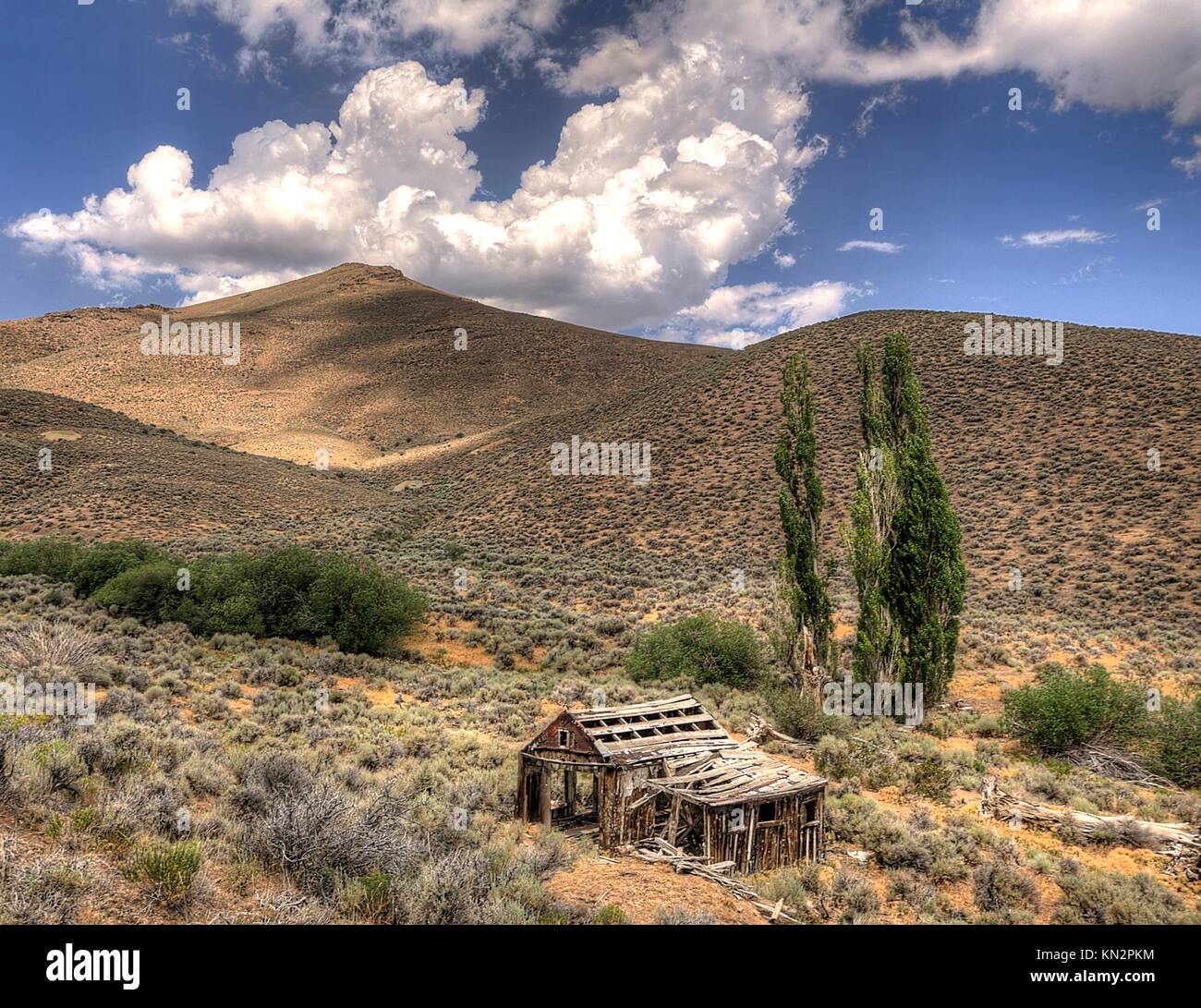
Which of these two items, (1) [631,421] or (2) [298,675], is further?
(1) [631,421]

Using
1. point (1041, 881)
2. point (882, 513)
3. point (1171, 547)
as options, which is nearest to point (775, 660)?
point (882, 513)

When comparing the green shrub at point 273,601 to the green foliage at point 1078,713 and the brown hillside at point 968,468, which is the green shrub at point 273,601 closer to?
the green foliage at point 1078,713

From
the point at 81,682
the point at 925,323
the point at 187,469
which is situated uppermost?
the point at 925,323

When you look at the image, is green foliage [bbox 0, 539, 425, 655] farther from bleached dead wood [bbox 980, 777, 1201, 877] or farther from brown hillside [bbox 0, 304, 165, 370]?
brown hillside [bbox 0, 304, 165, 370]

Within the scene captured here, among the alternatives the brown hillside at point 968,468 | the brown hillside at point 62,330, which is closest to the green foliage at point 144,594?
the brown hillside at point 968,468

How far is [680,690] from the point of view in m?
19.3

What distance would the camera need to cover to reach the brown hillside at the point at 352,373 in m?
82.6

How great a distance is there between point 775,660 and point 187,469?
4342 cm

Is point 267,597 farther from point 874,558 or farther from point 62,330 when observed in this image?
point 62,330

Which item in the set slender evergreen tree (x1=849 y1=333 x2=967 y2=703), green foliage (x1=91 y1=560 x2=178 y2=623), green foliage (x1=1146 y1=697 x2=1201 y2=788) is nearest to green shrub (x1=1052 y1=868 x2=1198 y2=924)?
green foliage (x1=1146 y1=697 x2=1201 y2=788)

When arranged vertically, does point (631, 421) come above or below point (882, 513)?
above
